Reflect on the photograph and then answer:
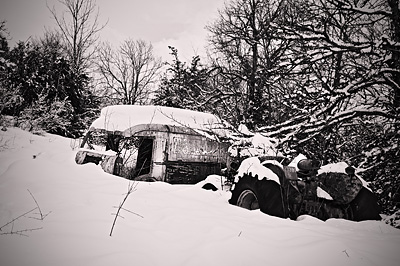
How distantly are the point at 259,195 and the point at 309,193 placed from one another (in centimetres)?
82

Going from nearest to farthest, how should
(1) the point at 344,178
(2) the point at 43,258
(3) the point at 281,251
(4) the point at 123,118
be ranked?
(2) the point at 43,258
(3) the point at 281,251
(1) the point at 344,178
(4) the point at 123,118

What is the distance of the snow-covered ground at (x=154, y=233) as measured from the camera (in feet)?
6.08

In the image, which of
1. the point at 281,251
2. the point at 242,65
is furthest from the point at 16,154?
the point at 242,65

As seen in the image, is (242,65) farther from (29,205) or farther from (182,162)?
(29,205)

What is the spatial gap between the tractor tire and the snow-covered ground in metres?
0.20

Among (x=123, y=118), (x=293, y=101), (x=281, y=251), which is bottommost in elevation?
(x=281, y=251)

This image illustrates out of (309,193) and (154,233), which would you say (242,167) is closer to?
(309,193)

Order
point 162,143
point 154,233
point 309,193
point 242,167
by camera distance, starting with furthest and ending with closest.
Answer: point 162,143
point 242,167
point 309,193
point 154,233

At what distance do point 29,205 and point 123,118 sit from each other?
421cm

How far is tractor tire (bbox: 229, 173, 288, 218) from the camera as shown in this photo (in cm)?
324

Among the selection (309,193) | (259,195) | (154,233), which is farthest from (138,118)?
(309,193)

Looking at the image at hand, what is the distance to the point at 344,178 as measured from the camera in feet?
11.4

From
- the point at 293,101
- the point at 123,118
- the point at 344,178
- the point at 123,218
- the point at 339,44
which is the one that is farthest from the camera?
the point at 123,118

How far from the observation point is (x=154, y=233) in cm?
233
